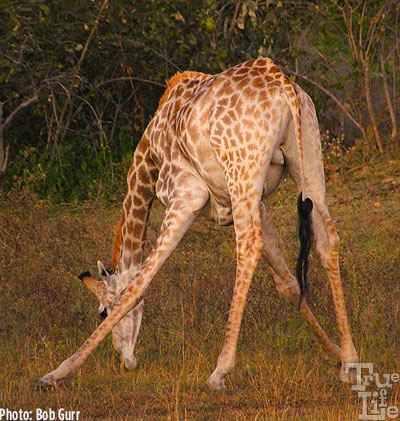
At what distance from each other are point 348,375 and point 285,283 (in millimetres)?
897

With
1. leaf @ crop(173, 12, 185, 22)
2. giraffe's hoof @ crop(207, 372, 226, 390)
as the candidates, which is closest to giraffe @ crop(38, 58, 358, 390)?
giraffe's hoof @ crop(207, 372, 226, 390)

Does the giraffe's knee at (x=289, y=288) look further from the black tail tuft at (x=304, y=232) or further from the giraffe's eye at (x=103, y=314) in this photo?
the giraffe's eye at (x=103, y=314)

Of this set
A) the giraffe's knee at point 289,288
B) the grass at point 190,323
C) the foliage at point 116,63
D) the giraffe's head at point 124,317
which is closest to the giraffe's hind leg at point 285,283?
the giraffe's knee at point 289,288

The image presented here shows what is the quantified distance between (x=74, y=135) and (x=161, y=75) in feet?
4.52

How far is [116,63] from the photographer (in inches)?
435

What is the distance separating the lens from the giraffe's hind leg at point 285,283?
18.9 feet

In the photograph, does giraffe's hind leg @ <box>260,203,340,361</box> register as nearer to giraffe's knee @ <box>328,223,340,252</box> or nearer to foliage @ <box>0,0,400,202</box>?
giraffe's knee @ <box>328,223,340,252</box>

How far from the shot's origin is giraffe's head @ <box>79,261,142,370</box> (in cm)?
600

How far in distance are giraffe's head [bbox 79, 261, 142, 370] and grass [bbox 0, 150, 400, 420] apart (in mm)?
115

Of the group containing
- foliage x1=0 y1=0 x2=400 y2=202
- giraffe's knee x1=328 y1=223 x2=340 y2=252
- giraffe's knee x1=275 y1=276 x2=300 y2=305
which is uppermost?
foliage x1=0 y1=0 x2=400 y2=202

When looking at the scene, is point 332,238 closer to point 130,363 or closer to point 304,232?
point 304,232

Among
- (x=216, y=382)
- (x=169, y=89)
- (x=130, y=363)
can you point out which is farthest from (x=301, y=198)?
(x=130, y=363)

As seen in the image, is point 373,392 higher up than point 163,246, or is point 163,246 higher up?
point 163,246

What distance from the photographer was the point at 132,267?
630 cm
